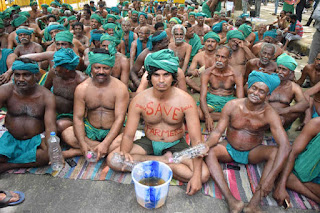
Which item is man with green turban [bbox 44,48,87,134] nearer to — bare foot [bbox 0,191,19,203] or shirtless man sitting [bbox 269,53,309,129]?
bare foot [bbox 0,191,19,203]

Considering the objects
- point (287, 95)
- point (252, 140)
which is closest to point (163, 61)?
point (252, 140)

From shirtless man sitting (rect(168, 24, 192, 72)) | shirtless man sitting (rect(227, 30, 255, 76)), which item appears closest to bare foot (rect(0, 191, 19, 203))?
shirtless man sitting (rect(168, 24, 192, 72))

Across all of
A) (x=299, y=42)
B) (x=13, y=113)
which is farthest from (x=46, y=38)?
(x=299, y=42)

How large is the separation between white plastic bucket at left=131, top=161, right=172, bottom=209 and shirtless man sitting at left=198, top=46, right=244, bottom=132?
75.4 inches

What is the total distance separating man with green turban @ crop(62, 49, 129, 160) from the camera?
3.48 metres

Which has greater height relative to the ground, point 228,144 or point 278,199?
point 228,144

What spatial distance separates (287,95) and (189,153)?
7.16 feet

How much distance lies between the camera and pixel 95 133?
3.71m

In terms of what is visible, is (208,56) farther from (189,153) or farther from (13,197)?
(13,197)

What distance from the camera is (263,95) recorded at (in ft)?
9.86

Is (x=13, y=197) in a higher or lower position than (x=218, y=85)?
lower

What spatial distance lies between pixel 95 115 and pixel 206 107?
2013mm

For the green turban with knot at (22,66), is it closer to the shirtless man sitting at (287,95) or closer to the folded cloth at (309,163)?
the folded cloth at (309,163)

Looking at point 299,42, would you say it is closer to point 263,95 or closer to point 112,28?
point 112,28
